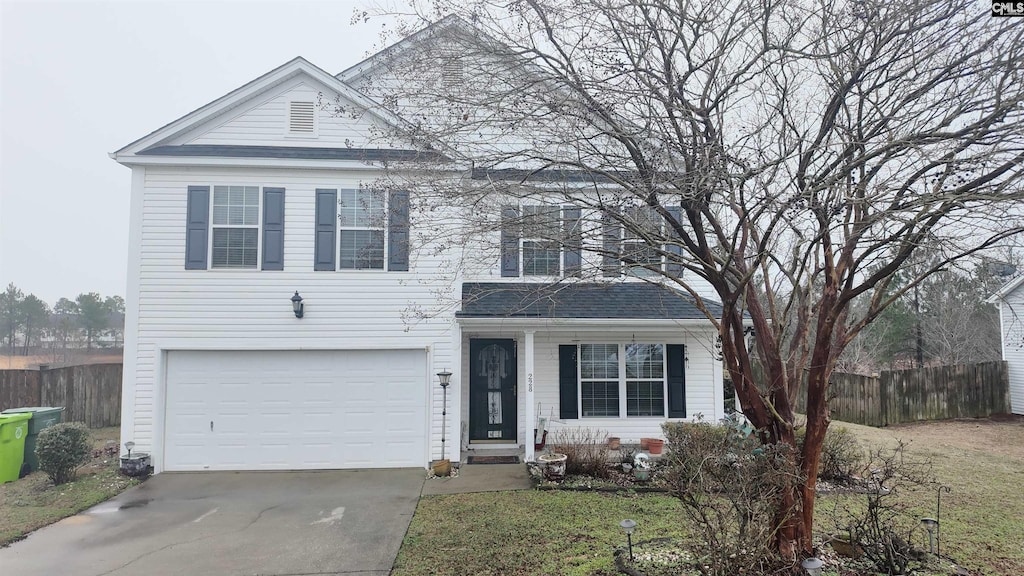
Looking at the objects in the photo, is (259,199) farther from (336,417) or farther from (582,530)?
(582,530)

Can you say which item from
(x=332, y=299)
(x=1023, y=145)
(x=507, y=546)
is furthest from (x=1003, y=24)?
(x=332, y=299)

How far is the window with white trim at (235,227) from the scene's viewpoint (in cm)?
873

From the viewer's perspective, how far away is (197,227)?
28.4 feet

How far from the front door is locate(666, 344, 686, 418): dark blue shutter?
3081mm

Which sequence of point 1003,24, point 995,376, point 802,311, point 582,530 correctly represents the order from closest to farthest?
point 1003,24 → point 802,311 → point 582,530 → point 995,376

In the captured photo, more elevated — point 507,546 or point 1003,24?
point 1003,24

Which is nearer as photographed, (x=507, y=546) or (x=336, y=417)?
(x=507, y=546)

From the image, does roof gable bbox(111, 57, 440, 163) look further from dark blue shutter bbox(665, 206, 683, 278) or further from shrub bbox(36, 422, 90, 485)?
dark blue shutter bbox(665, 206, 683, 278)

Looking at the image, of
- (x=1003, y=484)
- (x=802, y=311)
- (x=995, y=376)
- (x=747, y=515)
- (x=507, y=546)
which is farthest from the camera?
(x=995, y=376)

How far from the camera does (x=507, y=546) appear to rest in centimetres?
533

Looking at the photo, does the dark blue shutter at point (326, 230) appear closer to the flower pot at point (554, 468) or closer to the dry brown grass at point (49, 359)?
the flower pot at point (554, 468)

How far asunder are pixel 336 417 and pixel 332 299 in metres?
2.07

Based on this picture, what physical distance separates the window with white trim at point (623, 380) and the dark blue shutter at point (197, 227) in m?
7.07

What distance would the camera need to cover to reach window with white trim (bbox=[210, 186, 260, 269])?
28.6 feet
